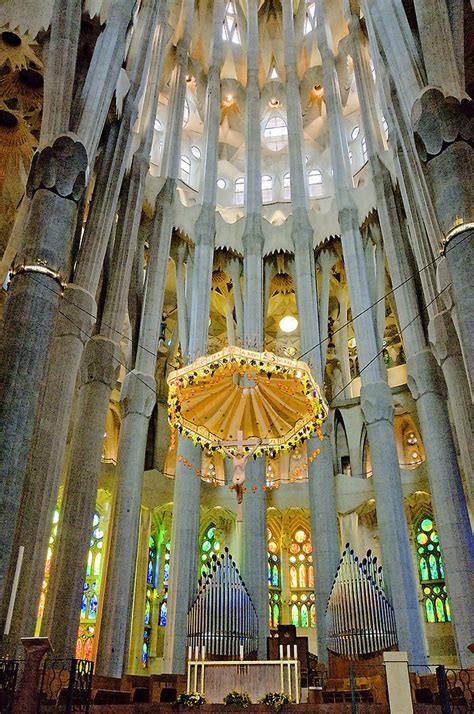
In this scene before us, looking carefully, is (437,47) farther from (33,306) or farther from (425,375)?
(33,306)

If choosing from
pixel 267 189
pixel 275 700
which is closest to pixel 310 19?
pixel 267 189

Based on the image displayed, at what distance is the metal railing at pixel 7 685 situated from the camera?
803 centimetres

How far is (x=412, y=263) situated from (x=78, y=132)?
1121cm

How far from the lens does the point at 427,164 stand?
12969 millimetres

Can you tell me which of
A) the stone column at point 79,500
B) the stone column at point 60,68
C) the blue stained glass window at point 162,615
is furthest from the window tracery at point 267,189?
the blue stained glass window at point 162,615

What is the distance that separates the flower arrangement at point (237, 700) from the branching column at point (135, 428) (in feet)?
21.0

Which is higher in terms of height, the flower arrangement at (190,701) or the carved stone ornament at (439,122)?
the carved stone ornament at (439,122)

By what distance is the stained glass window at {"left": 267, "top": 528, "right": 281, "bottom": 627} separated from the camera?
24.1m

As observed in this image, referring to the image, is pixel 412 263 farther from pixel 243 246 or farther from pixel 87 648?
pixel 87 648

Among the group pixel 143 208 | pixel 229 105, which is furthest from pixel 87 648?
pixel 229 105

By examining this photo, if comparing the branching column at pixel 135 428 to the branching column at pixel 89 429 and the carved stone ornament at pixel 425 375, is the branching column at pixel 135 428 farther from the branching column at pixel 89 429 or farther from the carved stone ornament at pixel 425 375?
the carved stone ornament at pixel 425 375

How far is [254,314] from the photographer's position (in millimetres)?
22469

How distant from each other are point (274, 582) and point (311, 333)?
409 inches

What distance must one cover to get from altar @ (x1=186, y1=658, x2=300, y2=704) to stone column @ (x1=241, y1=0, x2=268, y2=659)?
22.3ft
